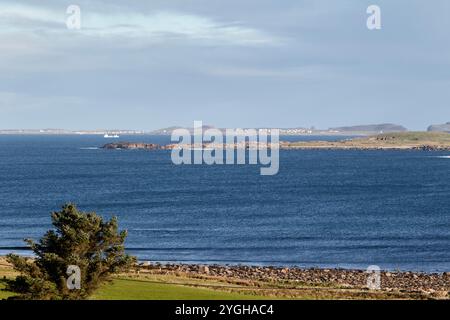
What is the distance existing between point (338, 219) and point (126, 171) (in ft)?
349

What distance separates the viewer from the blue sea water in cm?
7388

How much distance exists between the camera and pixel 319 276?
196 ft

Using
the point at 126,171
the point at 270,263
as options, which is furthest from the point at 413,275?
the point at 126,171

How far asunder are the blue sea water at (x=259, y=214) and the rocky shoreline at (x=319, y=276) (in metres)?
4.95

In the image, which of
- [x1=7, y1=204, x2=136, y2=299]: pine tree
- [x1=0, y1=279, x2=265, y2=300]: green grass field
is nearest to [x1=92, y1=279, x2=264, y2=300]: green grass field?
[x1=0, y1=279, x2=265, y2=300]: green grass field

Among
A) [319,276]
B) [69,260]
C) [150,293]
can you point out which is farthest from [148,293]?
[319,276]

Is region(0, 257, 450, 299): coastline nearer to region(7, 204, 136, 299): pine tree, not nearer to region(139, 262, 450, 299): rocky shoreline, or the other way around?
region(139, 262, 450, 299): rocky shoreline

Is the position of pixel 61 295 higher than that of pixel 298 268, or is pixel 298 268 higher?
pixel 61 295

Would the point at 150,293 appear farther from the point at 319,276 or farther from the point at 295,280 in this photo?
the point at 319,276

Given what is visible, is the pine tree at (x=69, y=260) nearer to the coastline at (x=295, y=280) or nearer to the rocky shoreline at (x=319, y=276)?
the coastline at (x=295, y=280)

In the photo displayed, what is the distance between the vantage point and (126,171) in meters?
200

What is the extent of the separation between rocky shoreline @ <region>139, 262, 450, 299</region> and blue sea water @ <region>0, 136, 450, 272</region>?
495cm

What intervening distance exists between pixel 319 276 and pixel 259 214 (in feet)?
161
